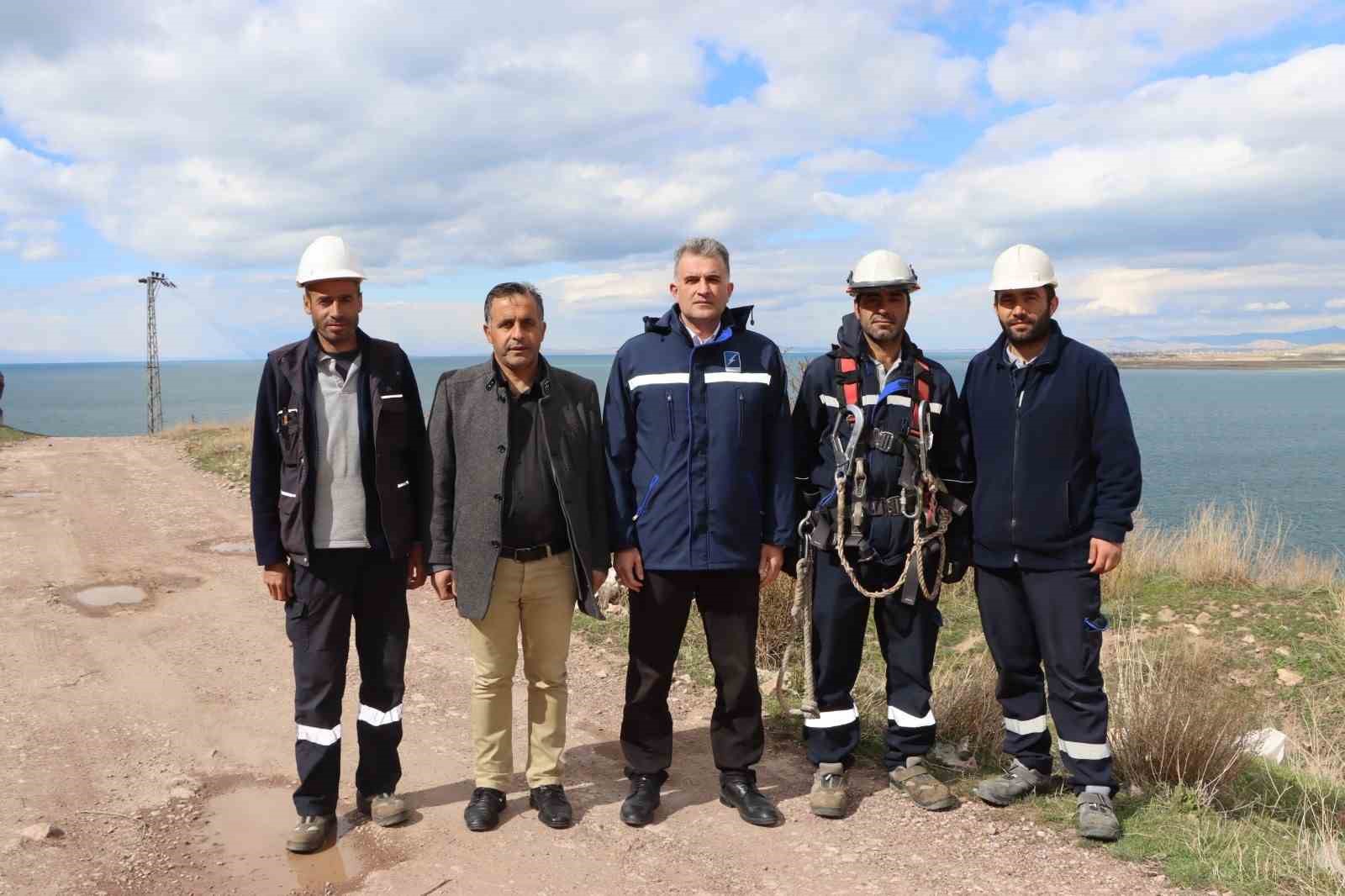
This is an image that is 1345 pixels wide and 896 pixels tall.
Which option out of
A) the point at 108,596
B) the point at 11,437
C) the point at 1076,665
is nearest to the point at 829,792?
the point at 1076,665

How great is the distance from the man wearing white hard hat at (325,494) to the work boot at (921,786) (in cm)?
221

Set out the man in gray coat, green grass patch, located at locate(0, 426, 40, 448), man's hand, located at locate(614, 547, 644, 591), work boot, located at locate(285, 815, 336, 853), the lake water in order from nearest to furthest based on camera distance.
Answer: work boot, located at locate(285, 815, 336, 853)
the man in gray coat
man's hand, located at locate(614, 547, 644, 591)
green grass patch, located at locate(0, 426, 40, 448)
the lake water

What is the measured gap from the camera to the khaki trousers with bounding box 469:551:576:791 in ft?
14.0

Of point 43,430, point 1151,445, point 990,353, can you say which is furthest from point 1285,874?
point 43,430

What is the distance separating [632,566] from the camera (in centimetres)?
441

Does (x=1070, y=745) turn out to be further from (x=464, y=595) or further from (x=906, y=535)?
(x=464, y=595)

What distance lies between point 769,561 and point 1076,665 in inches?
54.2

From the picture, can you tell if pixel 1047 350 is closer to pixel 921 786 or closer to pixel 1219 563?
pixel 921 786

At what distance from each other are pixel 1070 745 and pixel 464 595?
2696mm

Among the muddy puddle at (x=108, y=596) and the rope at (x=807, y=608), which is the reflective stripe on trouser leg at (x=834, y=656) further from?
the muddy puddle at (x=108, y=596)

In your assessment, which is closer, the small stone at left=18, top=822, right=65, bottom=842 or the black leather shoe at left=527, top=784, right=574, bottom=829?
the small stone at left=18, top=822, right=65, bottom=842

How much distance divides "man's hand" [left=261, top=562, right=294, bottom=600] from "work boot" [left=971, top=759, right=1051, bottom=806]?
10.3 ft

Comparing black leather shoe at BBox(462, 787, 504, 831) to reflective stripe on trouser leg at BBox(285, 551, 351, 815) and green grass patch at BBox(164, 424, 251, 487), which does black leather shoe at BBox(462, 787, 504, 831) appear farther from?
green grass patch at BBox(164, 424, 251, 487)

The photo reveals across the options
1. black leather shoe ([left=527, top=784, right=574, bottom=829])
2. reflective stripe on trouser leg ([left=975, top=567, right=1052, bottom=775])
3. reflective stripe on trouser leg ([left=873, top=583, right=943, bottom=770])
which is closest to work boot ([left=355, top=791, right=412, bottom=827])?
black leather shoe ([left=527, top=784, right=574, bottom=829])
